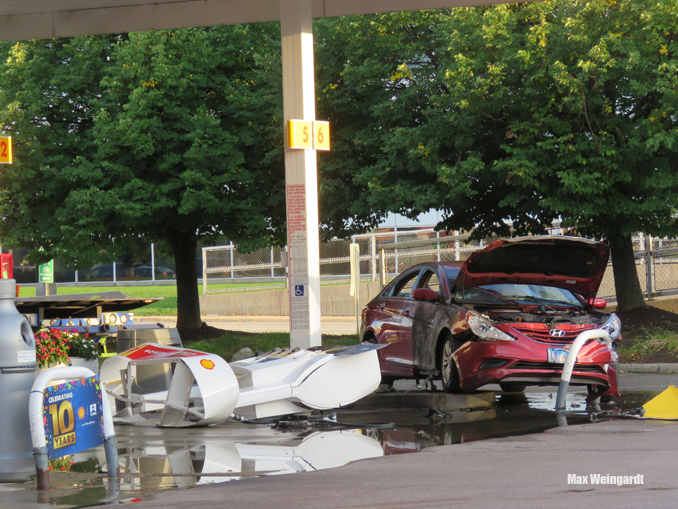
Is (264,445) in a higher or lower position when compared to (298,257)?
lower

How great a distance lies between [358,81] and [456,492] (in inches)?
539

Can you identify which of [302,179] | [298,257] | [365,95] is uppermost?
[365,95]

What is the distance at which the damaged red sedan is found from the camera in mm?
9844

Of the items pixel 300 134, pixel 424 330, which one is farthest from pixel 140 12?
pixel 424 330

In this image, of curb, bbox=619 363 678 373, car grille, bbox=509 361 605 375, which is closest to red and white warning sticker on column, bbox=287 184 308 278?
car grille, bbox=509 361 605 375

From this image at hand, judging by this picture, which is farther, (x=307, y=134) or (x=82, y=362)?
(x=307, y=134)

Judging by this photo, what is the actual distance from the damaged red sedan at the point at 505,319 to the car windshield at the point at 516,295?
0.5 inches

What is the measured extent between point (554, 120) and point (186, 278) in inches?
371

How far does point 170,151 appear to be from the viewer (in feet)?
62.9

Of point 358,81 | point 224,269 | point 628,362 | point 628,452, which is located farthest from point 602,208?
point 224,269

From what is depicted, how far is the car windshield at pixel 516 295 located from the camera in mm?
10727

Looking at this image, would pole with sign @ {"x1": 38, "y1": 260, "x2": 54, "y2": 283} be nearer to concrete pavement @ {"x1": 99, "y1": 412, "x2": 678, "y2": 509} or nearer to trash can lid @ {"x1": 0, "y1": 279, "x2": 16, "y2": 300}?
trash can lid @ {"x1": 0, "y1": 279, "x2": 16, "y2": 300}

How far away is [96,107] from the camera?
19438 millimetres

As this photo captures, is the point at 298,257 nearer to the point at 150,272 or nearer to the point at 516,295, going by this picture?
the point at 516,295
